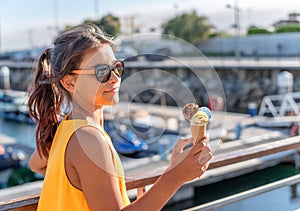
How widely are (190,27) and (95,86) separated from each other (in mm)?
43196

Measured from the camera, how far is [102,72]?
127cm

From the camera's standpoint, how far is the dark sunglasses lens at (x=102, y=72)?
127 cm

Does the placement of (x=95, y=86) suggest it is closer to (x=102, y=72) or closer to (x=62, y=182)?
(x=102, y=72)

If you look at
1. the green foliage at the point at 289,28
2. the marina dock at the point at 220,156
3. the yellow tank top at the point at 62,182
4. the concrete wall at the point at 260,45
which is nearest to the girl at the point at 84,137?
the yellow tank top at the point at 62,182

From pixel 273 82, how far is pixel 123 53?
2641cm

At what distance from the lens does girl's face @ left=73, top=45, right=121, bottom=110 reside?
1.28 m

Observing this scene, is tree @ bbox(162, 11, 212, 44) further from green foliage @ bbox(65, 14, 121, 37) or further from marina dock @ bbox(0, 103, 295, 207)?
green foliage @ bbox(65, 14, 121, 37)

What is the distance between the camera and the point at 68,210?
1.20 m

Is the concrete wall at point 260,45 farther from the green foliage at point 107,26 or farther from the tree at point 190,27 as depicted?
the green foliage at point 107,26

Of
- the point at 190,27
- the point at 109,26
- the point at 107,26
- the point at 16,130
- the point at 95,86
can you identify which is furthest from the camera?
the point at 190,27

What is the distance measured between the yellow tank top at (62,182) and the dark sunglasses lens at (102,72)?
A: 4.7 inches

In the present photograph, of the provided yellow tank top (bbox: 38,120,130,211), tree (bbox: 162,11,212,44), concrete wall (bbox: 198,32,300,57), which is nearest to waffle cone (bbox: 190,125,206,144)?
yellow tank top (bbox: 38,120,130,211)

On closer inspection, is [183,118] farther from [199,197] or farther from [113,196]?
[199,197]

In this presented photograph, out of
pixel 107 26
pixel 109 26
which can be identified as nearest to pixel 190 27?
pixel 109 26
